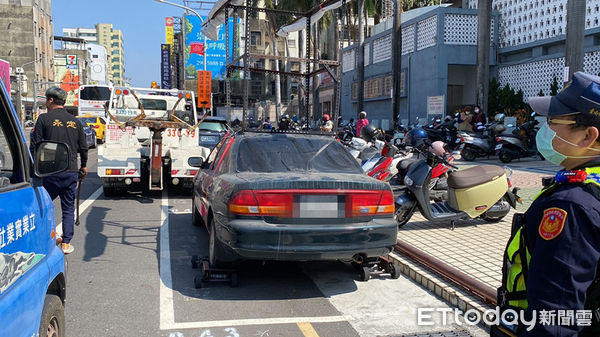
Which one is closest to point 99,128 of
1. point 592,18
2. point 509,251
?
point 592,18

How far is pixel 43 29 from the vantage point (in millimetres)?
64750

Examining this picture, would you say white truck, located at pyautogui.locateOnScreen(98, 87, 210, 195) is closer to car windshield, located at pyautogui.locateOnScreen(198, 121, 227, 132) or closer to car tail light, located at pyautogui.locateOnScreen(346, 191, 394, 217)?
car windshield, located at pyautogui.locateOnScreen(198, 121, 227, 132)

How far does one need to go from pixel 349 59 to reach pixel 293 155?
2778 centimetres

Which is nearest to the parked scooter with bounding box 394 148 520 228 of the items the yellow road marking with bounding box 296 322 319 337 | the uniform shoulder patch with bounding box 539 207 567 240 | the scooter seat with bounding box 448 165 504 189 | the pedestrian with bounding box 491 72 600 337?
the scooter seat with bounding box 448 165 504 189

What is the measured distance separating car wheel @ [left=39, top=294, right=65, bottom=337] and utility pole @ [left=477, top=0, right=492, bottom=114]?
1742cm

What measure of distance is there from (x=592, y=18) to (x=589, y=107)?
17.6m

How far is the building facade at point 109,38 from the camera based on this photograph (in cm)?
18700

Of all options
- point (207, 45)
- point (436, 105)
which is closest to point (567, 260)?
point (436, 105)

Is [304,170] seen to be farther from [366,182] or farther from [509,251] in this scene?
[509,251]

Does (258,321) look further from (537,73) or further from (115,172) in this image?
(537,73)

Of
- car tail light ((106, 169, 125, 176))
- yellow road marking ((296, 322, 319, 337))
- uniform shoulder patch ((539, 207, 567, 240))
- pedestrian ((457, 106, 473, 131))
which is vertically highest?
pedestrian ((457, 106, 473, 131))

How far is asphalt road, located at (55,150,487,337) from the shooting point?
4.00 metres

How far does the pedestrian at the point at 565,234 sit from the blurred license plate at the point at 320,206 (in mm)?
2632

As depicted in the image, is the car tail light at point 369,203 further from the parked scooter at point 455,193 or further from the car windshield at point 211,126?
the car windshield at point 211,126
